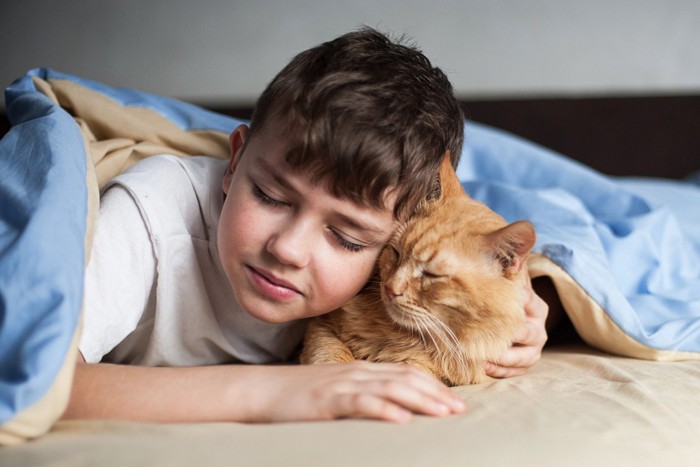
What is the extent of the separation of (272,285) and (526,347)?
0.45m

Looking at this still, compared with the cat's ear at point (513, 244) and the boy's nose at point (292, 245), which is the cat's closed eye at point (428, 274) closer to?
the cat's ear at point (513, 244)

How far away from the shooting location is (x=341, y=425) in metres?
0.86

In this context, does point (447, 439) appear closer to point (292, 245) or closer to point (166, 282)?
point (292, 245)

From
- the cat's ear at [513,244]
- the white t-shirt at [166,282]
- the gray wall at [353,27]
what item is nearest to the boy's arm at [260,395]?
the white t-shirt at [166,282]

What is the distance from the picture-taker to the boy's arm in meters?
0.89

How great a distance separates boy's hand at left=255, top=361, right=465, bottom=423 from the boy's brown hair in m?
0.27

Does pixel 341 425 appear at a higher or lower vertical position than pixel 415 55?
lower

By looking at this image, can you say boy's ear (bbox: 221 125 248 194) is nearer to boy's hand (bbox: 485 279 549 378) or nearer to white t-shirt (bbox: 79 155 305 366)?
white t-shirt (bbox: 79 155 305 366)

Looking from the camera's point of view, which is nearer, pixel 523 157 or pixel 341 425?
pixel 341 425

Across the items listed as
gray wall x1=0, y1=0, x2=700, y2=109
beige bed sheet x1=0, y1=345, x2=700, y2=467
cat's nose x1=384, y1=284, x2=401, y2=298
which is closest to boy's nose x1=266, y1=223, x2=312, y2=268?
cat's nose x1=384, y1=284, x2=401, y2=298

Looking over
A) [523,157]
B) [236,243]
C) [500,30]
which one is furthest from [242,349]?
[500,30]

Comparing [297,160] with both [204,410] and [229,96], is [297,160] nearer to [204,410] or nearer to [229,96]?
[204,410]

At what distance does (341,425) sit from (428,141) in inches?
19.1

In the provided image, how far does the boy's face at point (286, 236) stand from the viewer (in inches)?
41.1
